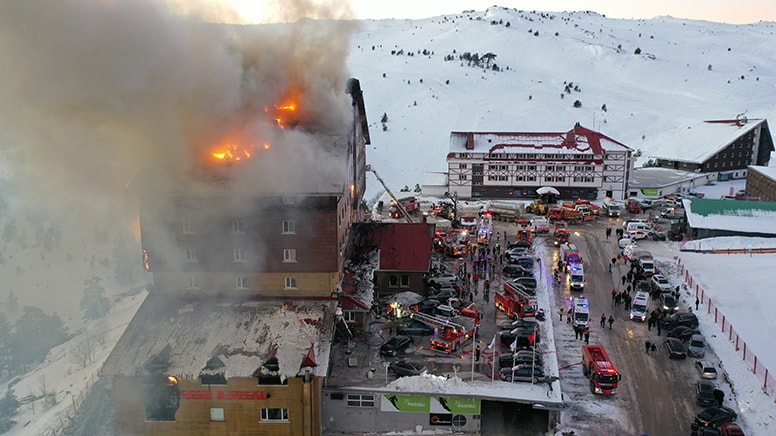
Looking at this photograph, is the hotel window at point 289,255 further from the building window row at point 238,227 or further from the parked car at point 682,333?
the parked car at point 682,333

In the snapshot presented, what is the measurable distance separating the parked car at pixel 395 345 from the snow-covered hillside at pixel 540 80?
4744cm

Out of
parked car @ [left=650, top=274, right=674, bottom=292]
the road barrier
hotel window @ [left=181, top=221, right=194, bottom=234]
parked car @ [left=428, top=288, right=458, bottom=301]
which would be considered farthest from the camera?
parked car @ [left=650, top=274, right=674, bottom=292]

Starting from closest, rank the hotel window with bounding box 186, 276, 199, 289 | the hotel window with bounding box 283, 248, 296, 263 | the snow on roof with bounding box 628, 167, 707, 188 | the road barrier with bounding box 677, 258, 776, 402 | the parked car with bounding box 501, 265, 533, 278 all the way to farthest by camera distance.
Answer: the road barrier with bounding box 677, 258, 776, 402
the hotel window with bounding box 283, 248, 296, 263
the hotel window with bounding box 186, 276, 199, 289
the parked car with bounding box 501, 265, 533, 278
the snow on roof with bounding box 628, 167, 707, 188

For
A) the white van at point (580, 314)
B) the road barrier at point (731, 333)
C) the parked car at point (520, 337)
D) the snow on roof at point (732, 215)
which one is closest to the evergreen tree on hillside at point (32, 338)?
the parked car at point (520, 337)

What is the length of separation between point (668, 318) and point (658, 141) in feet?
200

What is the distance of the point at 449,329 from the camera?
2905 centimetres

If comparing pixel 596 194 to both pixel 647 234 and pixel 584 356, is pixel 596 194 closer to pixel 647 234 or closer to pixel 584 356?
pixel 647 234

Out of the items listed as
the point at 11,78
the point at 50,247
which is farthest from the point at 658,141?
the point at 11,78

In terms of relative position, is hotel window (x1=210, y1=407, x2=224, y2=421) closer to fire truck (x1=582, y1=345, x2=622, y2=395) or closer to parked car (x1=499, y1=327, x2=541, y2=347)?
parked car (x1=499, y1=327, x2=541, y2=347)

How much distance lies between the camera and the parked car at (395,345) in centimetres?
2778

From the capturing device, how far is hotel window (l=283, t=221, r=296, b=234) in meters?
28.0

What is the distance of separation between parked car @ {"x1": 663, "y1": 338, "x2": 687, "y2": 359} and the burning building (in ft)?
52.2

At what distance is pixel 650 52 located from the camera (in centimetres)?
14712

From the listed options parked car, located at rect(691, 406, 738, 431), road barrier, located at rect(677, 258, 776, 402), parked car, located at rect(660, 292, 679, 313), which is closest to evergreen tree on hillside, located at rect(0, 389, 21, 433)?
parked car, located at rect(691, 406, 738, 431)
